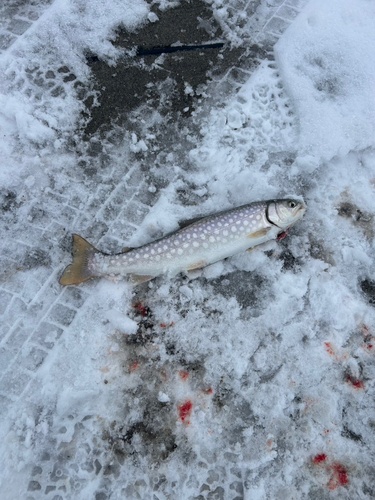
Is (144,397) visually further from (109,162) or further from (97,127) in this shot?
(97,127)

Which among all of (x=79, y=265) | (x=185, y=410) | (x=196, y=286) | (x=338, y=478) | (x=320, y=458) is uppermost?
(x=79, y=265)

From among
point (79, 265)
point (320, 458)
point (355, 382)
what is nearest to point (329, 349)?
point (355, 382)

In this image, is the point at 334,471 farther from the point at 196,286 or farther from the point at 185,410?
the point at 196,286

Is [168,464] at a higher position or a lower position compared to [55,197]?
lower

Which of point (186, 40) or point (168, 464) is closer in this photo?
point (168, 464)

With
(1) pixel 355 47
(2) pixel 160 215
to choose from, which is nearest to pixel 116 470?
(2) pixel 160 215

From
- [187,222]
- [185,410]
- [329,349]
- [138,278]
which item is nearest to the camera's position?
[185,410]

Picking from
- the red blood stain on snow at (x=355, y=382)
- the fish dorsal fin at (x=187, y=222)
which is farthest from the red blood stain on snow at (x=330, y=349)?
the fish dorsal fin at (x=187, y=222)

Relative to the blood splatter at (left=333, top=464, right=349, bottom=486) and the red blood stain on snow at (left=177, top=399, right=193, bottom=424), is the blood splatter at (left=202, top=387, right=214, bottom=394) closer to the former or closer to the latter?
the red blood stain on snow at (left=177, top=399, right=193, bottom=424)
